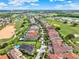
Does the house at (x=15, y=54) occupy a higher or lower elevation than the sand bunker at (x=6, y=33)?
higher

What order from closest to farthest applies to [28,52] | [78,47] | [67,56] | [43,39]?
[67,56] → [28,52] → [78,47] → [43,39]

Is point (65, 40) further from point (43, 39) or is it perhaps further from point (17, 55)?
point (17, 55)

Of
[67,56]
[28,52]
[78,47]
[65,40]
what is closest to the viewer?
[67,56]

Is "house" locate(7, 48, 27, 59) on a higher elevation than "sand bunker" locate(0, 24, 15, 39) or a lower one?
higher

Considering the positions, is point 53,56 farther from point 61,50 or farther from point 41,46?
point 41,46

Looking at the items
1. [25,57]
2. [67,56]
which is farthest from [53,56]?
[25,57]

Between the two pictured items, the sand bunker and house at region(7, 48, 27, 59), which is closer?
house at region(7, 48, 27, 59)

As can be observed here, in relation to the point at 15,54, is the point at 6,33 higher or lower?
lower

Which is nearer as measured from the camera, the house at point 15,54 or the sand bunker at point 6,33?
the house at point 15,54

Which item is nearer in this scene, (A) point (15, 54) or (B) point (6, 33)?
(A) point (15, 54)

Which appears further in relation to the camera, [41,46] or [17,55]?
[41,46]
